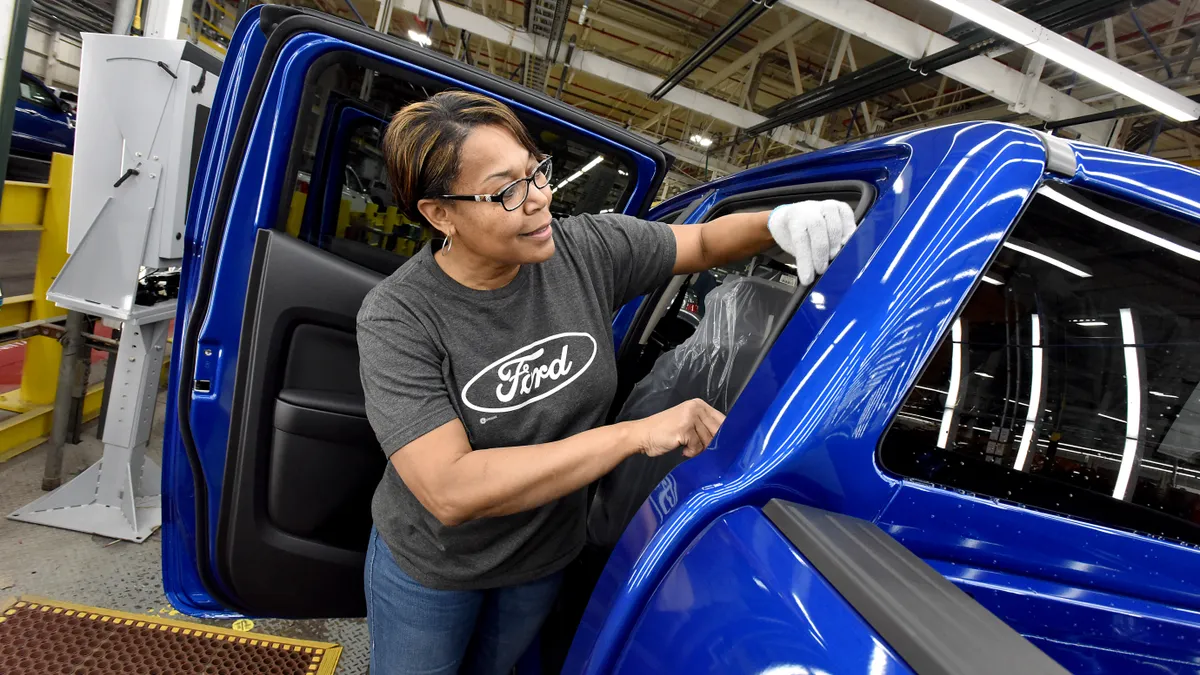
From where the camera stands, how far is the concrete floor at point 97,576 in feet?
6.81

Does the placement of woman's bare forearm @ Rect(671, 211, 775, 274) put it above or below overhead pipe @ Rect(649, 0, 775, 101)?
below

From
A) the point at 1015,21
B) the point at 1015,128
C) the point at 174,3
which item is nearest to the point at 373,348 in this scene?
the point at 1015,128

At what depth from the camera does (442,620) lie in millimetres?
1160

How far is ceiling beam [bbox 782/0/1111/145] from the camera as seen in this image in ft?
15.1

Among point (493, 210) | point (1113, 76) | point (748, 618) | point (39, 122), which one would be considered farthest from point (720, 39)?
point (39, 122)

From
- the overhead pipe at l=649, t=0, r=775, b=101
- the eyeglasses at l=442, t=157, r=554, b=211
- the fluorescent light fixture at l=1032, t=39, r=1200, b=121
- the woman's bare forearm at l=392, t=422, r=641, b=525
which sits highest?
the overhead pipe at l=649, t=0, r=775, b=101

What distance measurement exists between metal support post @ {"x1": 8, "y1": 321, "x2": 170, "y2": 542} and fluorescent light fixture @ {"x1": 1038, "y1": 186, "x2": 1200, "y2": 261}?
2980 millimetres

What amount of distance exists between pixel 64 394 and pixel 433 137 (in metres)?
2.84

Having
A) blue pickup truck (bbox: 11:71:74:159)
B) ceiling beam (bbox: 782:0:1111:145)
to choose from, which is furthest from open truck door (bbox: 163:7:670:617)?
blue pickup truck (bbox: 11:71:74:159)

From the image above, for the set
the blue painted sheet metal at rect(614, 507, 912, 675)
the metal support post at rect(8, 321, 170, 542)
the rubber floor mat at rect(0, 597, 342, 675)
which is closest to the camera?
the blue painted sheet metal at rect(614, 507, 912, 675)

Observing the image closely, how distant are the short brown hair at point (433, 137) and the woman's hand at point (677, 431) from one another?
549 mm

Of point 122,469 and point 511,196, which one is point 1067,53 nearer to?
point 511,196

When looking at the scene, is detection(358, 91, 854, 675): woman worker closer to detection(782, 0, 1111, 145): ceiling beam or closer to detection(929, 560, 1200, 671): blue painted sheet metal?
detection(929, 560, 1200, 671): blue painted sheet metal

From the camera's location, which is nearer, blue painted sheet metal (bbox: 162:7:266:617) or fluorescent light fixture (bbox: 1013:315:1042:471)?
fluorescent light fixture (bbox: 1013:315:1042:471)
